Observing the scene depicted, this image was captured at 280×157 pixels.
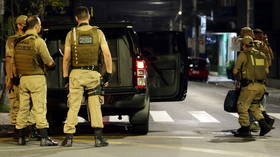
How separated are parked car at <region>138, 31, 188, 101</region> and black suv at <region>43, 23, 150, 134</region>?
4.33 feet

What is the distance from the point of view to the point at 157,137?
11.1 metres

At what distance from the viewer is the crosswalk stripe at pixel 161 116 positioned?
1508cm

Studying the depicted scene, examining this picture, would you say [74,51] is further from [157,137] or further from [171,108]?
[171,108]

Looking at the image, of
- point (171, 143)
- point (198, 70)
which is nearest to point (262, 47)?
point (171, 143)

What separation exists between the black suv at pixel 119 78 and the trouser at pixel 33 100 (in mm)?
1072

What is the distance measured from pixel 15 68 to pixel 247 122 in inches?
148

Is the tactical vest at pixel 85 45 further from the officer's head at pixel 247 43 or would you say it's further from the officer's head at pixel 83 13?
the officer's head at pixel 247 43

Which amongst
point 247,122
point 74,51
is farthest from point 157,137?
point 74,51

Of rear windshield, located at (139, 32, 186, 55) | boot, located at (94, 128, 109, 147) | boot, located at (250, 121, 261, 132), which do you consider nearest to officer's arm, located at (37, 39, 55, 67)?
boot, located at (94, 128, 109, 147)

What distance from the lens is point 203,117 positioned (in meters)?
15.8

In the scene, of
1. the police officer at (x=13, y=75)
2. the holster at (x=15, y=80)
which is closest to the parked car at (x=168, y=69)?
the police officer at (x=13, y=75)

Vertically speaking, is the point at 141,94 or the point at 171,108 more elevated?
the point at 141,94

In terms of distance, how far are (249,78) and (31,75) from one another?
3.53 metres

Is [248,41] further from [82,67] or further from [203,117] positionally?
[203,117]
